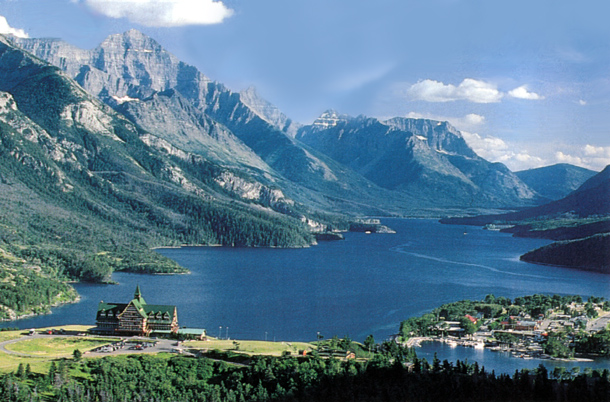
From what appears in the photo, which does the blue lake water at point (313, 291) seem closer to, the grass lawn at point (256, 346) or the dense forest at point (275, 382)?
the grass lawn at point (256, 346)

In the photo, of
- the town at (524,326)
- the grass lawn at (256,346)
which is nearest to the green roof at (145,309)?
the grass lawn at (256,346)

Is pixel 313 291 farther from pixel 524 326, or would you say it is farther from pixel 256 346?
pixel 256 346

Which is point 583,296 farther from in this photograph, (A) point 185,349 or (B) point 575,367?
(A) point 185,349

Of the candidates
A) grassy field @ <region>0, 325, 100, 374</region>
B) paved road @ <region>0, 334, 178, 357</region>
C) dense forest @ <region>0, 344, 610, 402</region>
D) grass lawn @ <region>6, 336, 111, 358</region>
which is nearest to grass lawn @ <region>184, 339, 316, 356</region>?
paved road @ <region>0, 334, 178, 357</region>

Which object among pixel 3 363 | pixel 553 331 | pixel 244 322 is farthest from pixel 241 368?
pixel 553 331

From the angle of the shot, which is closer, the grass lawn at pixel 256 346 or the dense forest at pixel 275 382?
the dense forest at pixel 275 382

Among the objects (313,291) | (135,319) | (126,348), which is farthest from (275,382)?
(313,291)
